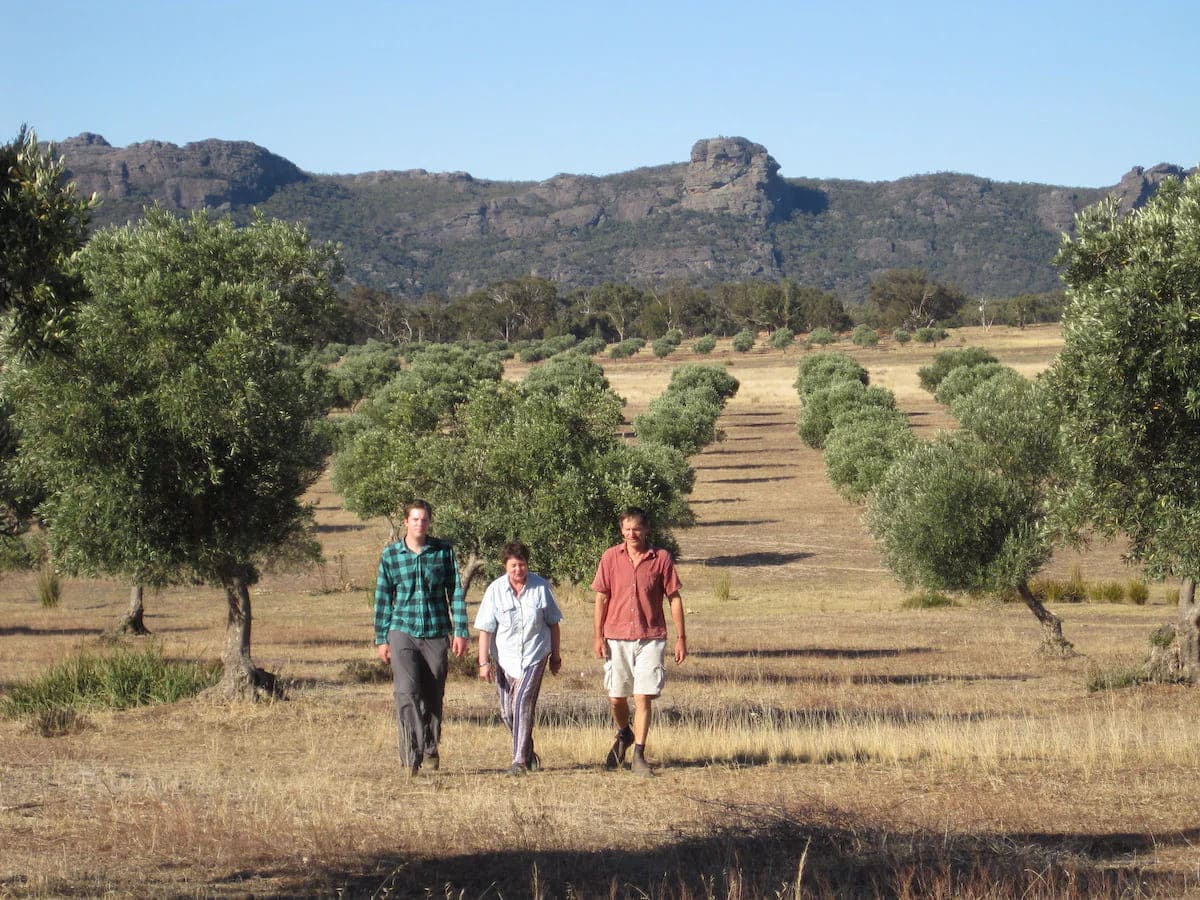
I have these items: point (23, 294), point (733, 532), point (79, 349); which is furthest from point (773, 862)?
point (733, 532)

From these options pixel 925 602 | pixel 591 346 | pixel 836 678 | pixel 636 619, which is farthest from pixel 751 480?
pixel 591 346

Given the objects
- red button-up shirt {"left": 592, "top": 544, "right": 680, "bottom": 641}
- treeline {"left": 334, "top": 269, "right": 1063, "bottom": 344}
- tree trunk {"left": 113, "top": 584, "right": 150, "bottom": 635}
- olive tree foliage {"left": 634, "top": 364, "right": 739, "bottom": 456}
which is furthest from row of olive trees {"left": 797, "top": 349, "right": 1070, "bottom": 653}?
treeline {"left": 334, "top": 269, "right": 1063, "bottom": 344}

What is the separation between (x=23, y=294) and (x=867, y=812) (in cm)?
609

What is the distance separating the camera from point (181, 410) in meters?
14.4

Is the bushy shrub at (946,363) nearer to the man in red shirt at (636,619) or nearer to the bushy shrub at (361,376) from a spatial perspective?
the bushy shrub at (361,376)

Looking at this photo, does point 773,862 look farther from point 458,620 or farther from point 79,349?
point 79,349

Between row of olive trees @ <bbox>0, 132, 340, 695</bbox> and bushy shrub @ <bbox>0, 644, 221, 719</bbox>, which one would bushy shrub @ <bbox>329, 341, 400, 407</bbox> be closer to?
bushy shrub @ <bbox>0, 644, 221, 719</bbox>

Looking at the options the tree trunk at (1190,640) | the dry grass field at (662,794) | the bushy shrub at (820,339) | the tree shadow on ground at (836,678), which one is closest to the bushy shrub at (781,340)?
the bushy shrub at (820,339)

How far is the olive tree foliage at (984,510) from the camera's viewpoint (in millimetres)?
23203

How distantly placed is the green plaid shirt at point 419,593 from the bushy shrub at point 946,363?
79.7 m

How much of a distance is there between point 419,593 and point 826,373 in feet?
252

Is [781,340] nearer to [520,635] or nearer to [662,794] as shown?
[520,635]

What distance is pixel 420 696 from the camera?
1032 cm

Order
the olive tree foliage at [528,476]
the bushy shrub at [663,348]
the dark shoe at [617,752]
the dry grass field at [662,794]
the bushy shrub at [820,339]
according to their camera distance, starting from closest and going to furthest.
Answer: the dry grass field at [662,794] < the dark shoe at [617,752] < the olive tree foliage at [528,476] < the bushy shrub at [663,348] < the bushy shrub at [820,339]
